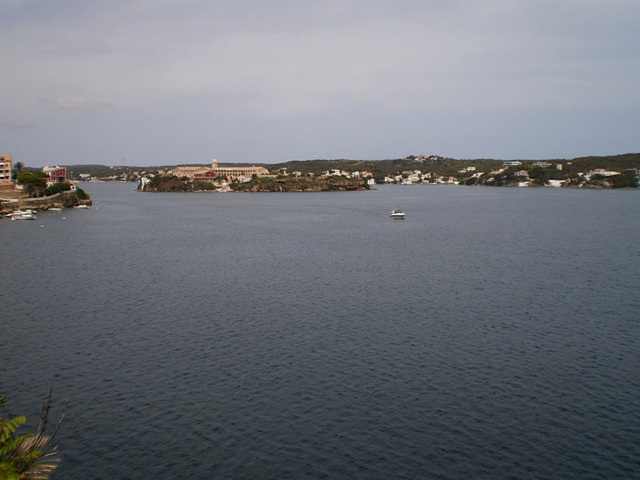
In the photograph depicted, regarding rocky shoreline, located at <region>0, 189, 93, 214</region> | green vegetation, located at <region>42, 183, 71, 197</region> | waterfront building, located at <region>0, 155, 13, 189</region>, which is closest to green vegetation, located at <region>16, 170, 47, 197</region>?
green vegetation, located at <region>42, 183, 71, 197</region>

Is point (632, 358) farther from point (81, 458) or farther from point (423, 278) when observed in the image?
point (81, 458)

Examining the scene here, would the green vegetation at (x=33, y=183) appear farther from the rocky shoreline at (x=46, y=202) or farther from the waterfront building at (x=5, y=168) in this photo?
the waterfront building at (x=5, y=168)

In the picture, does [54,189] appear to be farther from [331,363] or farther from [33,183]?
[331,363]

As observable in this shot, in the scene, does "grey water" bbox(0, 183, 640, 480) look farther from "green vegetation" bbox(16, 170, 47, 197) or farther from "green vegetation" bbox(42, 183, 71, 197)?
"green vegetation" bbox(42, 183, 71, 197)

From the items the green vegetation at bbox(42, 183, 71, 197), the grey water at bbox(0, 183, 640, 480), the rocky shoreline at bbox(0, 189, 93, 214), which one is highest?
the green vegetation at bbox(42, 183, 71, 197)

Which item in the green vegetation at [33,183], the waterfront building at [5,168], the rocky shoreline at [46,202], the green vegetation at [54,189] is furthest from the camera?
the waterfront building at [5,168]

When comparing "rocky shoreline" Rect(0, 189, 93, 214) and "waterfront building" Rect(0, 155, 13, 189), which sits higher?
"waterfront building" Rect(0, 155, 13, 189)

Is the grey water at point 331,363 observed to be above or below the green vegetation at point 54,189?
below

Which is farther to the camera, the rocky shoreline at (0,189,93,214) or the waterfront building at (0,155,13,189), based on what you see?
the waterfront building at (0,155,13,189)

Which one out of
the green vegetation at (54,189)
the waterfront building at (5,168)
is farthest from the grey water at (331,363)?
the waterfront building at (5,168)
